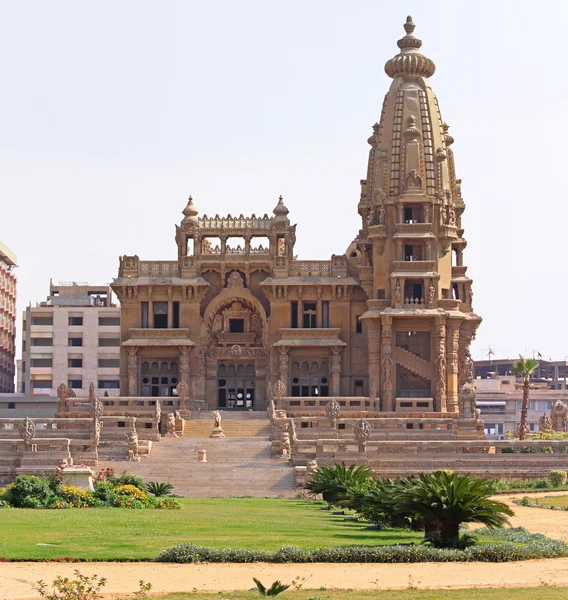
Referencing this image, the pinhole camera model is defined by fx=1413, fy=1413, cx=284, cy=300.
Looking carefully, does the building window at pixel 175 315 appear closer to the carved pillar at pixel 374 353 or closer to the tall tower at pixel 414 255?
the tall tower at pixel 414 255

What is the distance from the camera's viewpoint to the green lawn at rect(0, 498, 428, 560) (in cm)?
3219

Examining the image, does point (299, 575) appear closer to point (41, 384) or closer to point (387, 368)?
point (387, 368)

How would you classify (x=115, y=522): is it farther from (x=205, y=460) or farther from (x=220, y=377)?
(x=220, y=377)

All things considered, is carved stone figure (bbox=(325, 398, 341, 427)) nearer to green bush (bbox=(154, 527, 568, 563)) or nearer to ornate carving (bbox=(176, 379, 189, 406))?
ornate carving (bbox=(176, 379, 189, 406))

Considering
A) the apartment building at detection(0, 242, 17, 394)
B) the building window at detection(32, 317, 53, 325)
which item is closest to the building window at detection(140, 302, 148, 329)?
the apartment building at detection(0, 242, 17, 394)

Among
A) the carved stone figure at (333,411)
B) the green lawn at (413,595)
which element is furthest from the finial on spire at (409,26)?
the green lawn at (413,595)

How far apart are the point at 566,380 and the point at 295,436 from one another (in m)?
116

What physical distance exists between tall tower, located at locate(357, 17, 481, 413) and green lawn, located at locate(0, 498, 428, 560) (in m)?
39.7

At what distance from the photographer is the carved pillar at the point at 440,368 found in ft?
279

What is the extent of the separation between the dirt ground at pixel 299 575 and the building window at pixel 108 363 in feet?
377

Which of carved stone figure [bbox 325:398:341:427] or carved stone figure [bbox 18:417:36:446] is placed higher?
carved stone figure [bbox 325:398:341:427]

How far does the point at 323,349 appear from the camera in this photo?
89.0 meters

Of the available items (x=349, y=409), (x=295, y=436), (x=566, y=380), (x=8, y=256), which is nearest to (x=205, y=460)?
(x=295, y=436)

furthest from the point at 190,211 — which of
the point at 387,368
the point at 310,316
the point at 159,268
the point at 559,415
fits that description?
the point at 559,415
